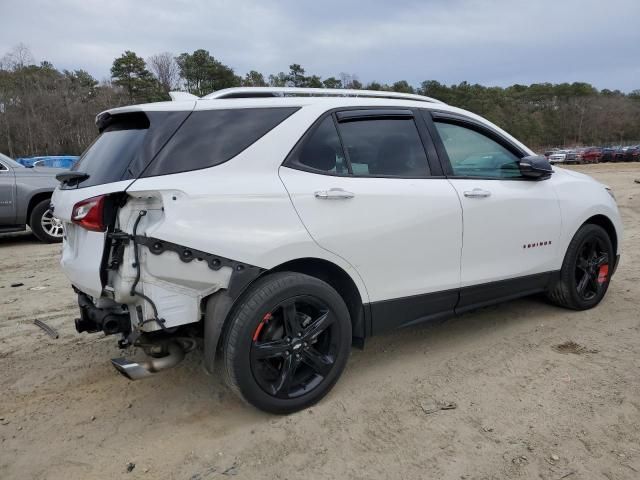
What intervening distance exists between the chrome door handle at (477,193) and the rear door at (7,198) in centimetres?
761

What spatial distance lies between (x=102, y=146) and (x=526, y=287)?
10.6 ft

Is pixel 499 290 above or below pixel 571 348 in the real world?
above

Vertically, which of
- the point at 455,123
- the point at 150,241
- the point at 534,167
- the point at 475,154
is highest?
the point at 455,123

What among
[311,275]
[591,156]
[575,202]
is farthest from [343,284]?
[591,156]

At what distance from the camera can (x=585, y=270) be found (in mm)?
4316

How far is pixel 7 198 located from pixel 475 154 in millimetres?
7598

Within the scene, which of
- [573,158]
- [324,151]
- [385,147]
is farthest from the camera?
[573,158]

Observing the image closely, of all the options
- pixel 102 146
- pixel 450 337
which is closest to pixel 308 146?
pixel 102 146

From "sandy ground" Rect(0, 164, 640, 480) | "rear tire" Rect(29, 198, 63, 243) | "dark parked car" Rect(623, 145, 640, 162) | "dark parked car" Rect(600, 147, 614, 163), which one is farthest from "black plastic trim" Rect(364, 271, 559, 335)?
"dark parked car" Rect(623, 145, 640, 162)

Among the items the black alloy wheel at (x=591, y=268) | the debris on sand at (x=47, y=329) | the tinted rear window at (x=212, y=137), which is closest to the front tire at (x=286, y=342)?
the tinted rear window at (x=212, y=137)

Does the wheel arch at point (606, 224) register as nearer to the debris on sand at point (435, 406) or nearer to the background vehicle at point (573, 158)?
the debris on sand at point (435, 406)

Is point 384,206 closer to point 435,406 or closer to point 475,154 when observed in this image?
point 475,154

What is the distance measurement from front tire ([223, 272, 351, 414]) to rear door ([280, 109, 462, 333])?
28 cm

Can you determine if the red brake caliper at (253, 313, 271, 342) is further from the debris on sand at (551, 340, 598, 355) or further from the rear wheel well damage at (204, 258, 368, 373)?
the debris on sand at (551, 340, 598, 355)
